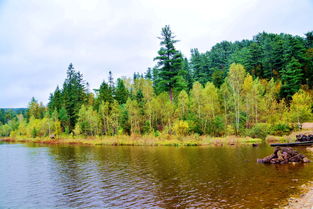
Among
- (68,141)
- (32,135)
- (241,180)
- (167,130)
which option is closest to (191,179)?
(241,180)

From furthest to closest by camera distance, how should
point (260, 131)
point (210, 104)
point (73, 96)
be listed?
point (73, 96)
point (210, 104)
point (260, 131)

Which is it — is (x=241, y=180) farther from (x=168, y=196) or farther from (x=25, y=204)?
(x=25, y=204)

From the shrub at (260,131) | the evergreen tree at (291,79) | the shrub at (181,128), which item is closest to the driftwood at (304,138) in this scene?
the shrub at (260,131)

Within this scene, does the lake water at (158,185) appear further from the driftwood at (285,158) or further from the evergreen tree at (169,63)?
the evergreen tree at (169,63)

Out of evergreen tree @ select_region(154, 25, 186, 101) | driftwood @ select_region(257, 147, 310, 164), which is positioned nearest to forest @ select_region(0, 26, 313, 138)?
evergreen tree @ select_region(154, 25, 186, 101)

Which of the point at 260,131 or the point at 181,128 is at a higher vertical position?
the point at 181,128

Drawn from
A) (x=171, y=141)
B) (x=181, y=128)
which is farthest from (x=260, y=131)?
(x=171, y=141)

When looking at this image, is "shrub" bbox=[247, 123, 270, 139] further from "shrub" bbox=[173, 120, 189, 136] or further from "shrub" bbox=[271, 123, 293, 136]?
"shrub" bbox=[173, 120, 189, 136]

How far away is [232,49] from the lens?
111 metres

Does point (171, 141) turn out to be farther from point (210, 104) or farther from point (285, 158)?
point (285, 158)

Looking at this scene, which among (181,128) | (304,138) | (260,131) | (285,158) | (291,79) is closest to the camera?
(285,158)

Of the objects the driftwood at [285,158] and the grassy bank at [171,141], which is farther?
the grassy bank at [171,141]

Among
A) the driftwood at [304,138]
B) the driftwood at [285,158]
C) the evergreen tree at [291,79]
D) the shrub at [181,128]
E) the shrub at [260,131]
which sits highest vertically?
the evergreen tree at [291,79]

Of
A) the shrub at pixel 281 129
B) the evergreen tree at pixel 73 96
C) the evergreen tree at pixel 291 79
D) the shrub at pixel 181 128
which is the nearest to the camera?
the shrub at pixel 281 129
